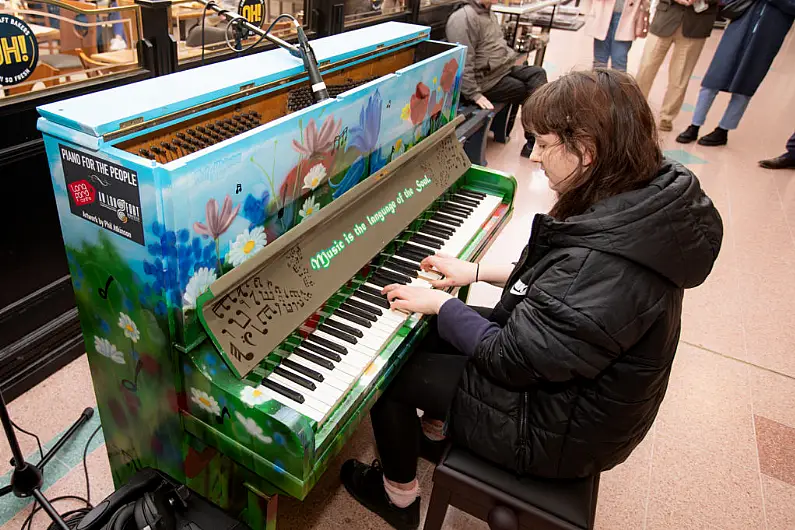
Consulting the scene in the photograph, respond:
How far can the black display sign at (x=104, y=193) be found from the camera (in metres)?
1.09

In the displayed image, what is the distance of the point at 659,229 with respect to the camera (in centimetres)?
114

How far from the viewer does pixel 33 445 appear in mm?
1969

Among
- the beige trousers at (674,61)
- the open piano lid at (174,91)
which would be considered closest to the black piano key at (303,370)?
the open piano lid at (174,91)

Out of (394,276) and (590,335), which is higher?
(590,335)

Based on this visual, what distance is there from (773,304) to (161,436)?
3.38 m

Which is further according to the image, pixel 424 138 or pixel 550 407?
pixel 424 138

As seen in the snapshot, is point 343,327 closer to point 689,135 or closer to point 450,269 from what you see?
point 450,269

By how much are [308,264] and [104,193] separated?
51cm

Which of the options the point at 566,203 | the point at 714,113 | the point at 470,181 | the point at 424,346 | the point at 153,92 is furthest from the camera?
the point at 714,113

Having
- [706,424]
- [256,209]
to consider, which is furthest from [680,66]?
[256,209]

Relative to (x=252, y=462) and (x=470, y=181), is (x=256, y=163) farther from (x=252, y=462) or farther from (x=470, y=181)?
(x=470, y=181)

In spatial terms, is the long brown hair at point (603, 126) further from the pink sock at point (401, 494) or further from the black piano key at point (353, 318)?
the pink sock at point (401, 494)

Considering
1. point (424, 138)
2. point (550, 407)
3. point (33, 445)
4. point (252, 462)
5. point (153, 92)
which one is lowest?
point (33, 445)

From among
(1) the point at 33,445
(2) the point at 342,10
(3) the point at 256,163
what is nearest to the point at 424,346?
(3) the point at 256,163
